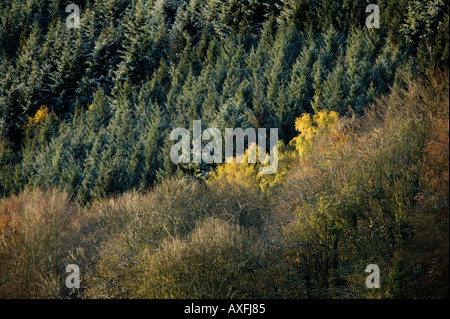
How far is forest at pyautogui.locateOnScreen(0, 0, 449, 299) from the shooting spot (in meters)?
22.0

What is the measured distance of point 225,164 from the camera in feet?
130

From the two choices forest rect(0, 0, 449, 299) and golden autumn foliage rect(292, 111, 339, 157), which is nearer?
forest rect(0, 0, 449, 299)

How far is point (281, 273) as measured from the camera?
22.7m

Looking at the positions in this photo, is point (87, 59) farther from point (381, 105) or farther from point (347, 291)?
point (347, 291)

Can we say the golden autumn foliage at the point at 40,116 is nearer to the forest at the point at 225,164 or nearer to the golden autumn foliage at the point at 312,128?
the forest at the point at 225,164

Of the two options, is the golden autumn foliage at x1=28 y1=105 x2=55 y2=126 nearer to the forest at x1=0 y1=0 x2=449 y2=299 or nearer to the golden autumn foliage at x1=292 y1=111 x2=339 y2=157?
the forest at x1=0 y1=0 x2=449 y2=299

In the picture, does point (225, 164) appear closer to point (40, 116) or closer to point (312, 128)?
point (312, 128)

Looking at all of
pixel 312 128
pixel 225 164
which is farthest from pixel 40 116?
pixel 312 128

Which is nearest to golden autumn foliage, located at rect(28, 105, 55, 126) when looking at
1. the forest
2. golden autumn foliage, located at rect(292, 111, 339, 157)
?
the forest

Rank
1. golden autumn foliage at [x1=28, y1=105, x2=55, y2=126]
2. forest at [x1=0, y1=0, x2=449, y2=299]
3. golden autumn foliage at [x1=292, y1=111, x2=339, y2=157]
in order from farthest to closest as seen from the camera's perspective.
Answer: golden autumn foliage at [x1=28, y1=105, x2=55, y2=126] < golden autumn foliage at [x1=292, y1=111, x2=339, y2=157] < forest at [x1=0, y1=0, x2=449, y2=299]

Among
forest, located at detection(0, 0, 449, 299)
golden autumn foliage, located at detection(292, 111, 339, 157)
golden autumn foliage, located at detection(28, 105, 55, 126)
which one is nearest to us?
forest, located at detection(0, 0, 449, 299)

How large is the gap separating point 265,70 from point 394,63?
13.7 meters

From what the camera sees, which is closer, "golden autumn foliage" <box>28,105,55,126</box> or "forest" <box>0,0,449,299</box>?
"forest" <box>0,0,449,299</box>

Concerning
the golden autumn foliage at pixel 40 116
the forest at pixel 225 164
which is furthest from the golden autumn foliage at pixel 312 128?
the golden autumn foliage at pixel 40 116
